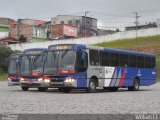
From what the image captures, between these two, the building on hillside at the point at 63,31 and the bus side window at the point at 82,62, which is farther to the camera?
the building on hillside at the point at 63,31

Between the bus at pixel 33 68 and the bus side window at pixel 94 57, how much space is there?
10.5 ft

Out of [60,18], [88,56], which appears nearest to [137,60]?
[88,56]

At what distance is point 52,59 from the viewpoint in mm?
27703

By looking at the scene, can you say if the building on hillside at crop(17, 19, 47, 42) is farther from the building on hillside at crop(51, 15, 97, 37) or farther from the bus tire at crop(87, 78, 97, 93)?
the bus tire at crop(87, 78, 97, 93)

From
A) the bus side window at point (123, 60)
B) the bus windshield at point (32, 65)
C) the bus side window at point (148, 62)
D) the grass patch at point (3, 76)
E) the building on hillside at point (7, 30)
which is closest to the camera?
the bus windshield at point (32, 65)

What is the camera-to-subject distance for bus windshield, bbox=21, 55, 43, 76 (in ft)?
97.9

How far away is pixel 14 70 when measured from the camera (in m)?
34.1

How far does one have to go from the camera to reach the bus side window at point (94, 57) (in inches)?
1105

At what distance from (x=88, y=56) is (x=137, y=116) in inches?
614

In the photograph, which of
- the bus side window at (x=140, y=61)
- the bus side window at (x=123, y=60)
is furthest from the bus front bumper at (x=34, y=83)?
the bus side window at (x=140, y=61)

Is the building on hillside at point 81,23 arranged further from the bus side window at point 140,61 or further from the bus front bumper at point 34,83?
the bus front bumper at point 34,83

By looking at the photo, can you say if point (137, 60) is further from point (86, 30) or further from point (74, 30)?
point (86, 30)

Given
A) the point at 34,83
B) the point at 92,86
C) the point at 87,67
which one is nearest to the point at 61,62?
the point at 87,67

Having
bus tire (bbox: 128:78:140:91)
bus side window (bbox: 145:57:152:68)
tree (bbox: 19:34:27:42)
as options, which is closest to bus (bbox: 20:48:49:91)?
bus tire (bbox: 128:78:140:91)
